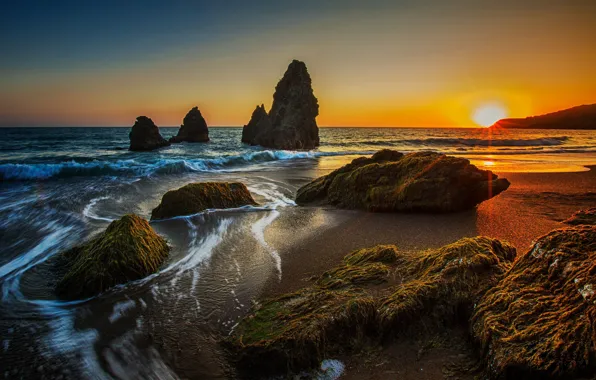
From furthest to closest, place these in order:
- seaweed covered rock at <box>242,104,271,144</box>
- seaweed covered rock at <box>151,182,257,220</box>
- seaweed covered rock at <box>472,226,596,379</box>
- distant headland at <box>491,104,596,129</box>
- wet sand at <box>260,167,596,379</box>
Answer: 1. distant headland at <box>491,104,596,129</box>
2. seaweed covered rock at <box>242,104,271,144</box>
3. seaweed covered rock at <box>151,182,257,220</box>
4. wet sand at <box>260,167,596,379</box>
5. seaweed covered rock at <box>472,226,596,379</box>

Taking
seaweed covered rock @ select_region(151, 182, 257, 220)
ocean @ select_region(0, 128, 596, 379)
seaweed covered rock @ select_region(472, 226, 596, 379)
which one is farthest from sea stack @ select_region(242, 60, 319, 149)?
seaweed covered rock @ select_region(472, 226, 596, 379)

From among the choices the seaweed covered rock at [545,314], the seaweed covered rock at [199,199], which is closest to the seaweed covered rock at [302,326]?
the seaweed covered rock at [545,314]

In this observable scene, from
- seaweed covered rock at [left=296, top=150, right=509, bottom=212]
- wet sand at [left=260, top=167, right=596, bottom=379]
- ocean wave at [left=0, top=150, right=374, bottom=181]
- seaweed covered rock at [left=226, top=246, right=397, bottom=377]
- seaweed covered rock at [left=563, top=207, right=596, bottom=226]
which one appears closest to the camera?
wet sand at [left=260, top=167, right=596, bottom=379]

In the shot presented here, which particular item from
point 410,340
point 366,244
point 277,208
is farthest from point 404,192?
point 410,340

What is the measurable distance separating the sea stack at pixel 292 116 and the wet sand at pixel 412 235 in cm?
4462

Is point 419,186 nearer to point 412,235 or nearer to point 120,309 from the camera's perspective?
point 412,235

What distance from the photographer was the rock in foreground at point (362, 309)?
3.07 meters

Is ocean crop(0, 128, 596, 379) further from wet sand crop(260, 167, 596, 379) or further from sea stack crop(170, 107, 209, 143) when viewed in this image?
sea stack crop(170, 107, 209, 143)

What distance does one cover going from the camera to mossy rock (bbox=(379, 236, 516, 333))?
10.5ft

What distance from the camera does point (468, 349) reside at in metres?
2.88

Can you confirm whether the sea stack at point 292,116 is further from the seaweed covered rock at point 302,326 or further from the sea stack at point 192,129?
the seaweed covered rock at point 302,326

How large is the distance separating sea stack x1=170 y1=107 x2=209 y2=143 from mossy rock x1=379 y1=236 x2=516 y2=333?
6384 centimetres

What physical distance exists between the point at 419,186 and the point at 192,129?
2408 inches

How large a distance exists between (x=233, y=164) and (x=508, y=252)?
22030 mm
